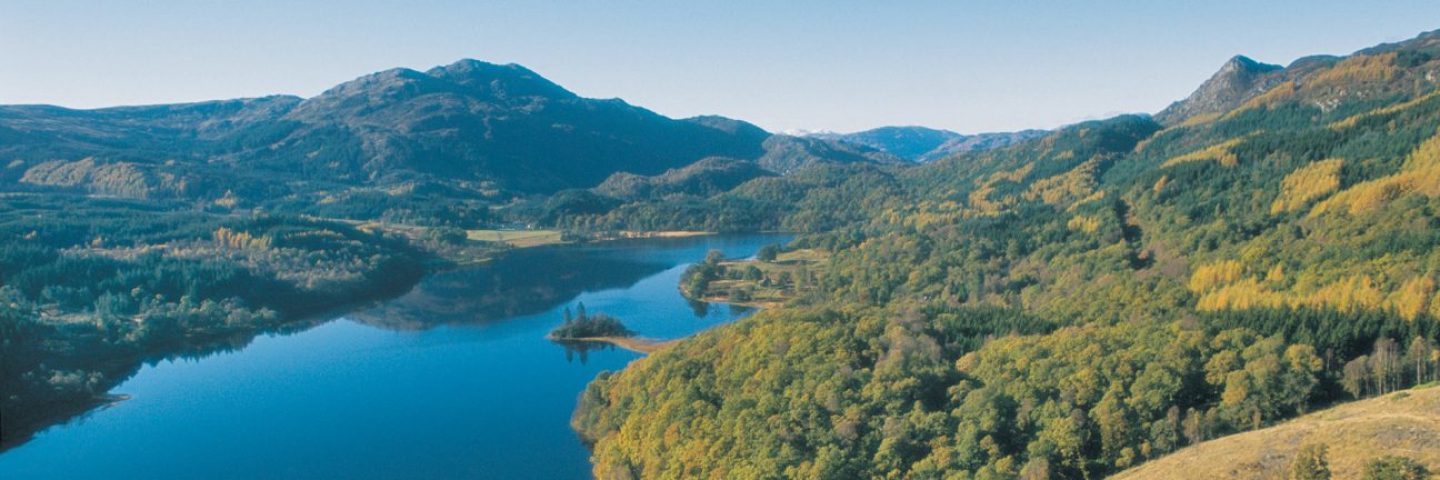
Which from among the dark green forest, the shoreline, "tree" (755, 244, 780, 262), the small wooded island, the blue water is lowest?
the blue water

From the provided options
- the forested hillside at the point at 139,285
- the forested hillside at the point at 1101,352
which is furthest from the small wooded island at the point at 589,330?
the forested hillside at the point at 139,285

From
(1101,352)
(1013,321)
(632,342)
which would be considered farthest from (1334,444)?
(632,342)

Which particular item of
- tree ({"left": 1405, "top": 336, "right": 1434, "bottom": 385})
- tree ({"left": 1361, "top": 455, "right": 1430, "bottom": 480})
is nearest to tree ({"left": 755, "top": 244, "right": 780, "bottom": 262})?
tree ({"left": 1405, "top": 336, "right": 1434, "bottom": 385})

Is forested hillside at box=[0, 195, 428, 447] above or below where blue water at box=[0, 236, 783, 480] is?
above

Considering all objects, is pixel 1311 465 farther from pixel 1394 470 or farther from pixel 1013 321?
pixel 1013 321

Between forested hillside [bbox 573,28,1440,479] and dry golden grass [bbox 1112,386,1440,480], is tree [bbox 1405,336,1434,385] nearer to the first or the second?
forested hillside [bbox 573,28,1440,479]

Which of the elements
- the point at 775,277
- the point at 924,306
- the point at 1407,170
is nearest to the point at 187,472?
the point at 924,306
